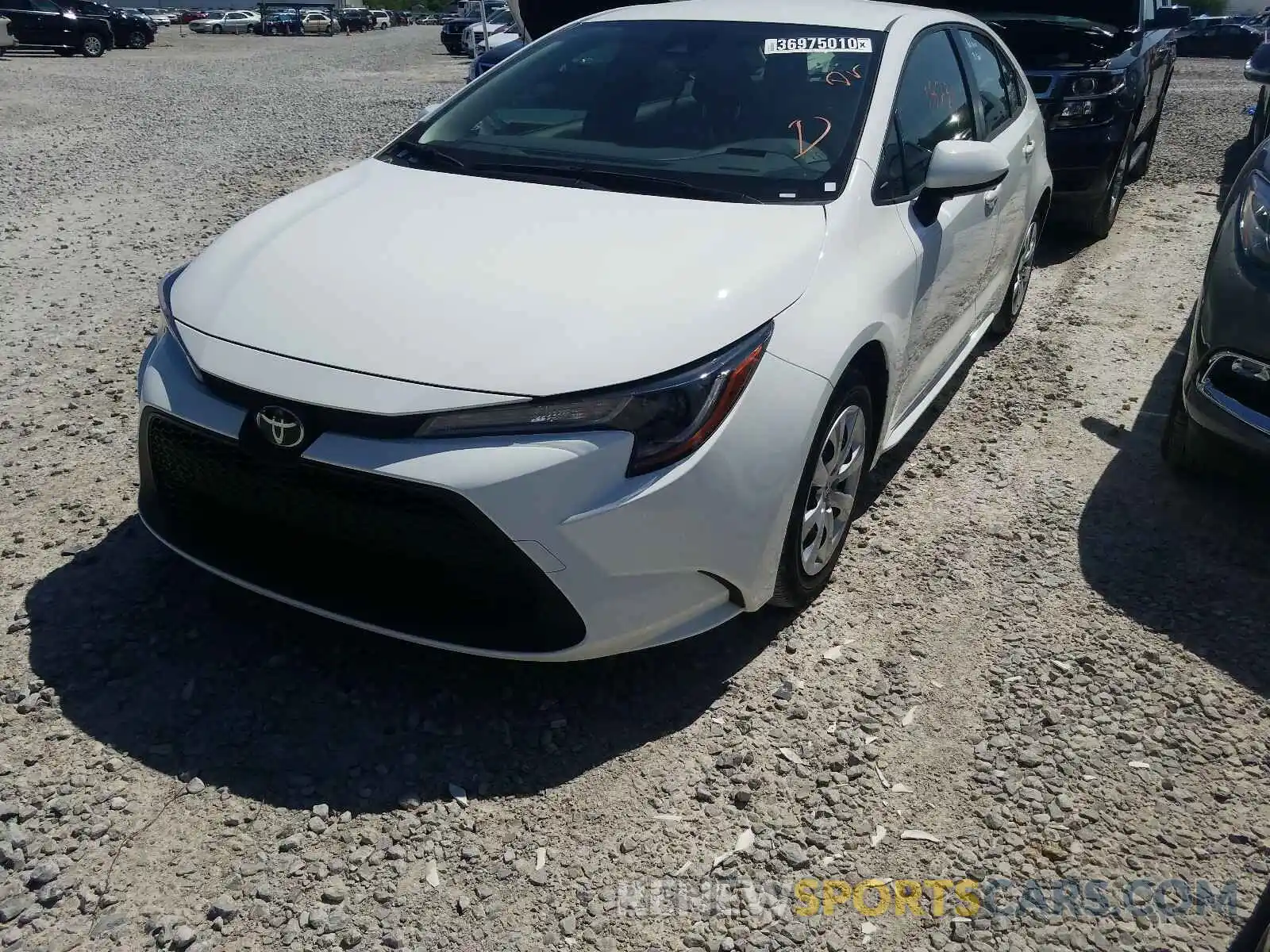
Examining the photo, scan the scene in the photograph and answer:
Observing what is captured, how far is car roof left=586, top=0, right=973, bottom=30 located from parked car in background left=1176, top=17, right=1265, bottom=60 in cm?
2558

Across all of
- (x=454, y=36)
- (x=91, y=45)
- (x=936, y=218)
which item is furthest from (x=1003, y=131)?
(x=454, y=36)

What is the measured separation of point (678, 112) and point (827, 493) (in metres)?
1.37

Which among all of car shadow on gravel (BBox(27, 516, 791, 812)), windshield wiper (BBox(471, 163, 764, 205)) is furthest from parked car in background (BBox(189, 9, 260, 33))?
car shadow on gravel (BBox(27, 516, 791, 812))

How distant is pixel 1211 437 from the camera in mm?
3432

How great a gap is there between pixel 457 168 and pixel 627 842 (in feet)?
6.98

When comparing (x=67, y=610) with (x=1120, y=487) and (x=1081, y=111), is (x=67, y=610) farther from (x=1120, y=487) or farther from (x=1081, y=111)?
(x=1081, y=111)

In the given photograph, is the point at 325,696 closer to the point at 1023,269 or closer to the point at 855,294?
the point at 855,294

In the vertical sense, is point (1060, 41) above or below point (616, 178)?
above

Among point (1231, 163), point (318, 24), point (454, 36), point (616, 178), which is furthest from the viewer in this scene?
point (318, 24)

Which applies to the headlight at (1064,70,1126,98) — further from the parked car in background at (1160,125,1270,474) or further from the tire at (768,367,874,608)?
the tire at (768,367,874,608)

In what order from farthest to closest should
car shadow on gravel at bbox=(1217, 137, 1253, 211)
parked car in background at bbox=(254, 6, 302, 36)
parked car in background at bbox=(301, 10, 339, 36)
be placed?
parked car in background at bbox=(301, 10, 339, 36)
parked car in background at bbox=(254, 6, 302, 36)
car shadow on gravel at bbox=(1217, 137, 1253, 211)

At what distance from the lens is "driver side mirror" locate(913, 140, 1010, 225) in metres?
3.14

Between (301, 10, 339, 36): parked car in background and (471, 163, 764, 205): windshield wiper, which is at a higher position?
(471, 163, 764, 205): windshield wiper

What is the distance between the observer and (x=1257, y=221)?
11.5ft
